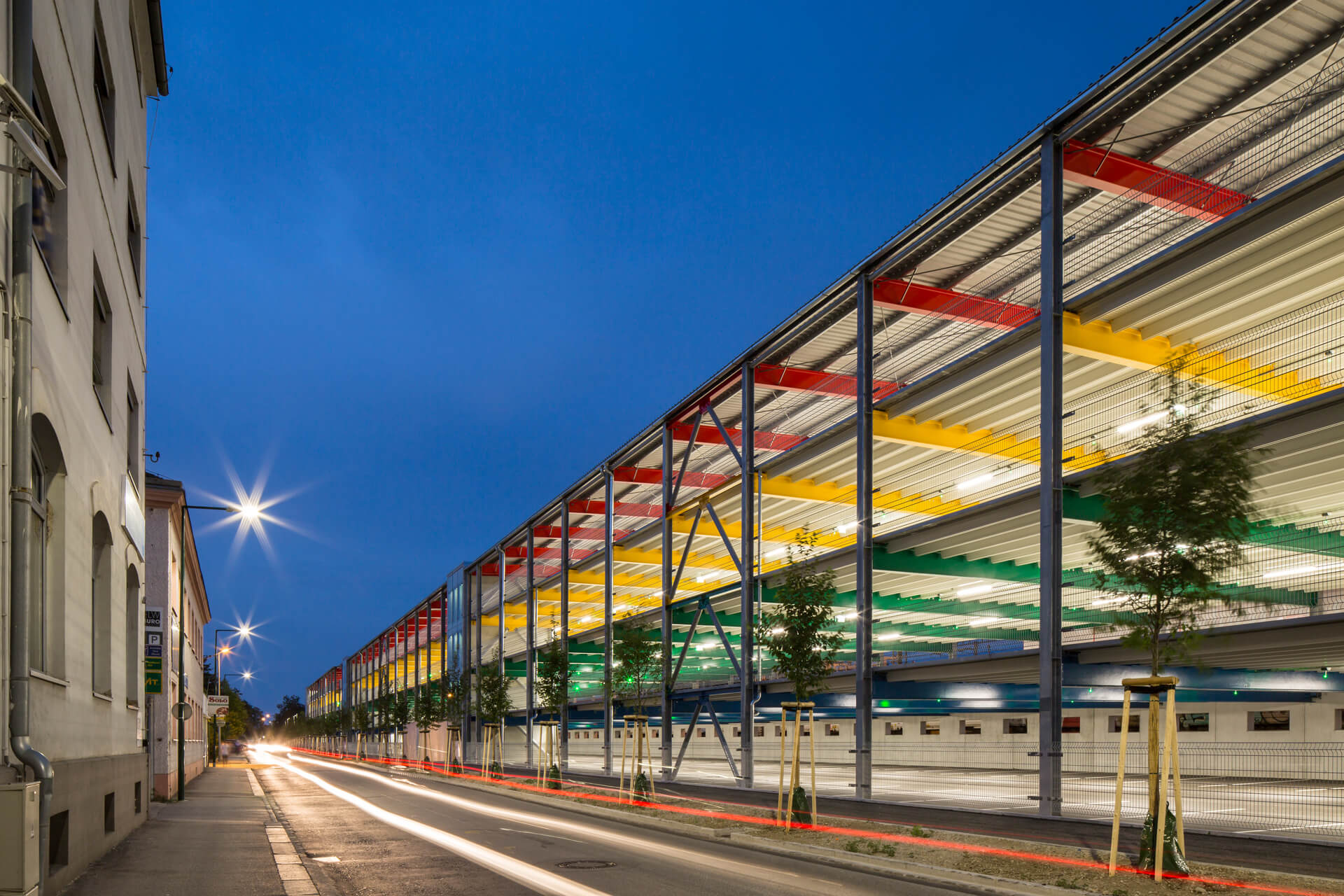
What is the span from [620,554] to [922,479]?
1514 cm

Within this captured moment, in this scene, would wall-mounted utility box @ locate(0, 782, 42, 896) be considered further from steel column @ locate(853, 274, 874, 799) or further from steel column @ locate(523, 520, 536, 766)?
steel column @ locate(523, 520, 536, 766)

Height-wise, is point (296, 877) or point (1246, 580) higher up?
point (1246, 580)

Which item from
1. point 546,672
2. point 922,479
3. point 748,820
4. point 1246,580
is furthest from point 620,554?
point 1246,580

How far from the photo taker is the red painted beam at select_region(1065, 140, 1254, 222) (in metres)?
18.8

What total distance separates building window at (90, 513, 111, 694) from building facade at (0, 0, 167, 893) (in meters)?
0.04

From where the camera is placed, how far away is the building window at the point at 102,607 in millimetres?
16094

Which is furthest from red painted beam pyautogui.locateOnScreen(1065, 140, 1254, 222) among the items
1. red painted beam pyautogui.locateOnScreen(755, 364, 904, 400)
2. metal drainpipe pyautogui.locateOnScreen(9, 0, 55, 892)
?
metal drainpipe pyautogui.locateOnScreen(9, 0, 55, 892)

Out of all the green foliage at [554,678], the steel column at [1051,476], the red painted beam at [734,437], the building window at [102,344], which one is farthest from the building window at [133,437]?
the green foliage at [554,678]

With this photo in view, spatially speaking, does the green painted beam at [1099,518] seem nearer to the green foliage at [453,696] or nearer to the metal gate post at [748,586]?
the metal gate post at [748,586]

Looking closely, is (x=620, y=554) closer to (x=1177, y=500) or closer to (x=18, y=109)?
(x=1177, y=500)

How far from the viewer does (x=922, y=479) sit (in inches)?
1272

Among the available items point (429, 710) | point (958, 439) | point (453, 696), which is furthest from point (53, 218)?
point (429, 710)

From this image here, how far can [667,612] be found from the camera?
117ft

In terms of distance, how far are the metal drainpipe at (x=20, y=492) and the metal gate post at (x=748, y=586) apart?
862 inches
